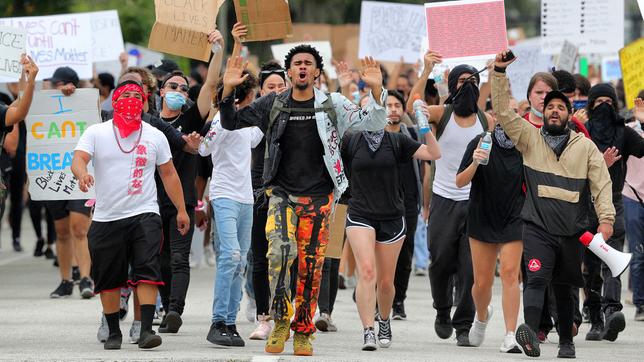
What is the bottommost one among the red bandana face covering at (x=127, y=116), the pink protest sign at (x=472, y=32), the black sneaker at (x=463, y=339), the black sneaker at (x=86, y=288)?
the black sneaker at (x=86, y=288)

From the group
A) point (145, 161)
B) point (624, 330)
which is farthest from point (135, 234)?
point (624, 330)

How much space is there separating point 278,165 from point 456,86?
207cm

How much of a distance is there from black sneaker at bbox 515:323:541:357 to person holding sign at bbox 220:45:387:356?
1.43m

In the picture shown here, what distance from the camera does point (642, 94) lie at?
13.2m

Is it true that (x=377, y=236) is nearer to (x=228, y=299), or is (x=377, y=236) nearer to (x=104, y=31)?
(x=228, y=299)

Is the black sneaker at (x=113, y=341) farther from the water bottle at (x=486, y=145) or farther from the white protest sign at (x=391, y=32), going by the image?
the white protest sign at (x=391, y=32)

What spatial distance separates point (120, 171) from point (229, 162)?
48.6 inches

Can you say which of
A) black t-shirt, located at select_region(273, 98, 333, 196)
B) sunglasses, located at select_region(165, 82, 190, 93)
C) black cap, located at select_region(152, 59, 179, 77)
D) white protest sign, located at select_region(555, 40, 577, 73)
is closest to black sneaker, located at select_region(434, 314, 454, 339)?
black t-shirt, located at select_region(273, 98, 333, 196)

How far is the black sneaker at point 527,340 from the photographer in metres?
10.7

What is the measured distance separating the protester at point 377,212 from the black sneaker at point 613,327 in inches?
75.6

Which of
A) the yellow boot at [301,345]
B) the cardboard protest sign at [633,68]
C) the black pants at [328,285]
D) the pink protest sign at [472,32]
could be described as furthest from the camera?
the cardboard protest sign at [633,68]

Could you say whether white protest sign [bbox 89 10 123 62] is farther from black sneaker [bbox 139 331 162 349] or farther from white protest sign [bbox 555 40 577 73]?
black sneaker [bbox 139 331 162 349]

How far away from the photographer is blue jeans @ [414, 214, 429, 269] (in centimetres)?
1836

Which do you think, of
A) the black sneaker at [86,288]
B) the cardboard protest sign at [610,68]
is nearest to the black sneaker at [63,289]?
the black sneaker at [86,288]
